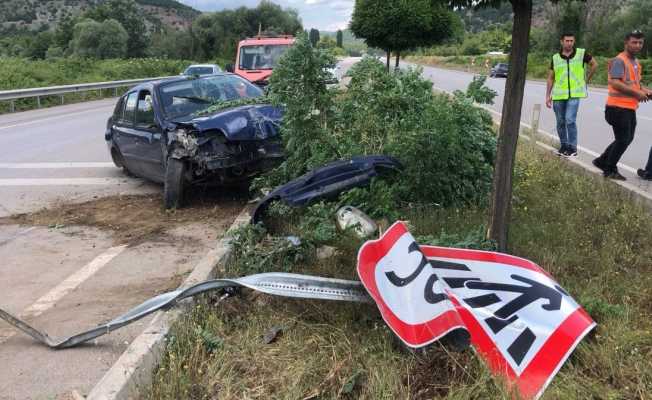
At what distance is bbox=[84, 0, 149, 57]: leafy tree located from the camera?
78256 millimetres

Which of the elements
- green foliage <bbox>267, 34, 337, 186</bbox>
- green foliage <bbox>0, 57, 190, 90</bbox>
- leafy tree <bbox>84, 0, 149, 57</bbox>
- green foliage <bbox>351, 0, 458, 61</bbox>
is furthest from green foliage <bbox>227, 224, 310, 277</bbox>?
leafy tree <bbox>84, 0, 149, 57</bbox>

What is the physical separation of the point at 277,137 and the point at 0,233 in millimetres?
3408

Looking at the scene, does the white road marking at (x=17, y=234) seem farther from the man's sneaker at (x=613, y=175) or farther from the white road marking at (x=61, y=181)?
the man's sneaker at (x=613, y=175)

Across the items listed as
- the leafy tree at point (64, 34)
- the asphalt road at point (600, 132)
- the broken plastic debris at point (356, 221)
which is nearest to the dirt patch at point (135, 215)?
the broken plastic debris at point (356, 221)

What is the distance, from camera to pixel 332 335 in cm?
350

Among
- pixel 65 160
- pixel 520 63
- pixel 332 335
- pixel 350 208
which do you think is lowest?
pixel 65 160

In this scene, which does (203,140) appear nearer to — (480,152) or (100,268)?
(100,268)

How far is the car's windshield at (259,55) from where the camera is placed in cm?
1747

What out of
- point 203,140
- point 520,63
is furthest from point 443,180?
point 203,140

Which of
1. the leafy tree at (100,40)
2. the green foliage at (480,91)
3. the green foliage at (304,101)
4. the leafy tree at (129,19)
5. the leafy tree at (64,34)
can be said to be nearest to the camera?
the green foliage at (480,91)

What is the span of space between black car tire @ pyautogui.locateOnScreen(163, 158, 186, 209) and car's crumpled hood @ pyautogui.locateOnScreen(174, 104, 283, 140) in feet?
1.65

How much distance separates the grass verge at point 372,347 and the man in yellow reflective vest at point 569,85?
436 cm

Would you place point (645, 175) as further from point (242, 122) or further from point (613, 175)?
point (242, 122)

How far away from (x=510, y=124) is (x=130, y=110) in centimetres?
640
